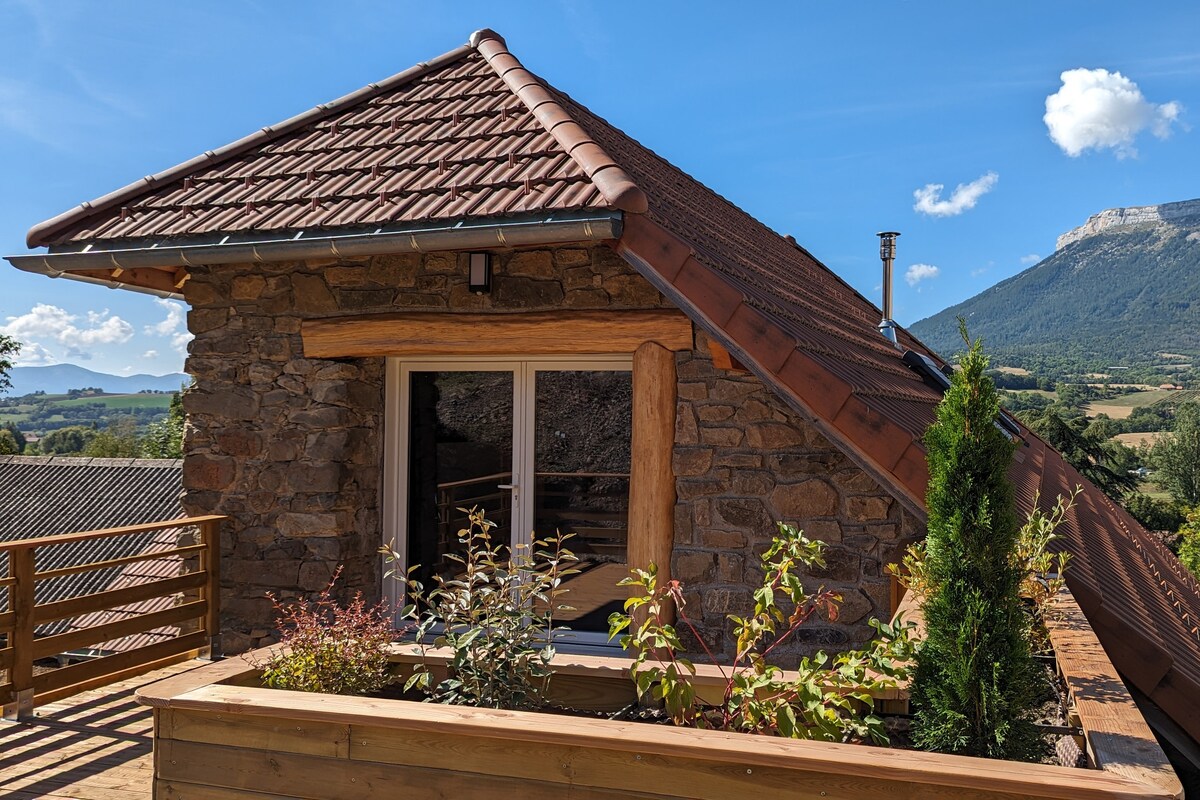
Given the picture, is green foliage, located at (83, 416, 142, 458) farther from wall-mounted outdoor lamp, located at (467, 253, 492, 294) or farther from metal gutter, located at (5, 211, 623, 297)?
wall-mounted outdoor lamp, located at (467, 253, 492, 294)

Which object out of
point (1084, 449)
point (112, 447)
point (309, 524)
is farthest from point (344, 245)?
point (112, 447)

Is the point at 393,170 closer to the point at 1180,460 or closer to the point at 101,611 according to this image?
the point at 101,611

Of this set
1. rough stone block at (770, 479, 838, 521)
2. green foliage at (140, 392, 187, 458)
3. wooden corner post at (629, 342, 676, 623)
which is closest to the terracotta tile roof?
wooden corner post at (629, 342, 676, 623)

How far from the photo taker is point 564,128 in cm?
530

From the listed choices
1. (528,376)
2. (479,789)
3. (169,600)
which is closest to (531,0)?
(528,376)

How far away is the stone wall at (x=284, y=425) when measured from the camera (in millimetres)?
5598

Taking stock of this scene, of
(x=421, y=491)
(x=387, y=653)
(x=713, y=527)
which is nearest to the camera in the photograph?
(x=387, y=653)

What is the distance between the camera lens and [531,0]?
8.43 metres

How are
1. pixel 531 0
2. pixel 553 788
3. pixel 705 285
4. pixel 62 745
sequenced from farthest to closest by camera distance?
pixel 531 0
pixel 62 745
pixel 705 285
pixel 553 788

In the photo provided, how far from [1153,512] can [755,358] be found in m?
39.0

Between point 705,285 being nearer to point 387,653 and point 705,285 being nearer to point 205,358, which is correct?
point 387,653

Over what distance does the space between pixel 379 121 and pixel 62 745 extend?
14.1ft

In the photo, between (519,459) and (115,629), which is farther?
→ (519,459)

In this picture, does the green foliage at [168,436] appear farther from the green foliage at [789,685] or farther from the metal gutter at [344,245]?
the green foliage at [789,685]
